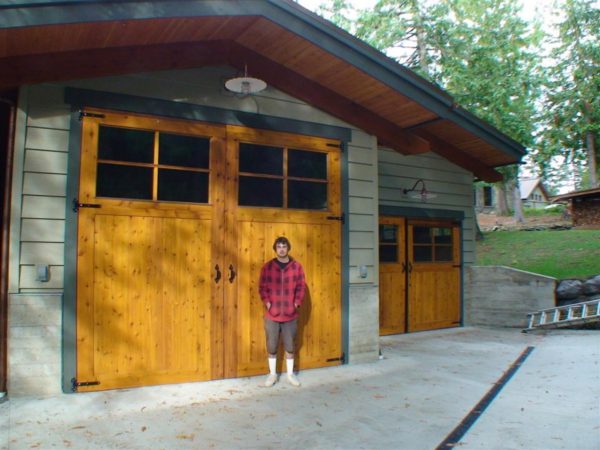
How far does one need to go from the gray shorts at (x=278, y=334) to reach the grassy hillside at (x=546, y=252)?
6958 millimetres

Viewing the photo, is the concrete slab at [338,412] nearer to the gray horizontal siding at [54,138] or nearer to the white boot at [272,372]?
the white boot at [272,372]

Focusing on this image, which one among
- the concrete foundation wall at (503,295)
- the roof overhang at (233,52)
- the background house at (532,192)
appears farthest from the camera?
the background house at (532,192)

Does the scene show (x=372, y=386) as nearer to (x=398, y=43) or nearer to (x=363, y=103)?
(x=363, y=103)

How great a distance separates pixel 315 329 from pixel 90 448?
8.64 ft

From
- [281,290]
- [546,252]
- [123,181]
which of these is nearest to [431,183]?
[281,290]

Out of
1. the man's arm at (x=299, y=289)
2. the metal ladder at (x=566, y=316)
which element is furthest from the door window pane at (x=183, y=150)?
the metal ladder at (x=566, y=316)

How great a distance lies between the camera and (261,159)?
4.96 meters

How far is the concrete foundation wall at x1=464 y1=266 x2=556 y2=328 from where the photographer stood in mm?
8211

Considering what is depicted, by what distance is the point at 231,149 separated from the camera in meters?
4.76

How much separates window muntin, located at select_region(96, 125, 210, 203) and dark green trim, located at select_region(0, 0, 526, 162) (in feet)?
3.86

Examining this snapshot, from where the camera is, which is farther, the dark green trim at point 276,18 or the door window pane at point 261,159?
the door window pane at point 261,159

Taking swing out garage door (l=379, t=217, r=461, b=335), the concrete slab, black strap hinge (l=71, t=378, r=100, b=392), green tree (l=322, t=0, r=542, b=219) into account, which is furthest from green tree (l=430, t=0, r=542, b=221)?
black strap hinge (l=71, t=378, r=100, b=392)

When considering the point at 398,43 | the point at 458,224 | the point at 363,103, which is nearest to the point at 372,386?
the point at 363,103

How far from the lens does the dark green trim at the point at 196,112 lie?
4.16 meters
